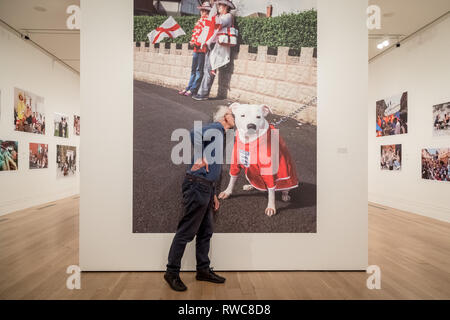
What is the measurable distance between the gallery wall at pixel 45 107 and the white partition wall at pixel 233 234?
12.4ft

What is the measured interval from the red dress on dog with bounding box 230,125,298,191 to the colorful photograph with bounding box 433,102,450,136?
158 inches

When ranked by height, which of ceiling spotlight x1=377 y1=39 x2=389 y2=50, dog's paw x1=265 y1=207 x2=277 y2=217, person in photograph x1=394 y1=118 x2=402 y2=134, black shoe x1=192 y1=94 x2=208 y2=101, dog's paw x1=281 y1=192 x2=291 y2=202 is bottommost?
dog's paw x1=265 y1=207 x2=277 y2=217

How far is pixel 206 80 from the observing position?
302 centimetres

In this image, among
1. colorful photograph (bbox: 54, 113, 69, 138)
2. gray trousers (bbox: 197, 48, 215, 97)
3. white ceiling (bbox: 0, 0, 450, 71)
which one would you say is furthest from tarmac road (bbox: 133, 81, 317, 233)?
colorful photograph (bbox: 54, 113, 69, 138)

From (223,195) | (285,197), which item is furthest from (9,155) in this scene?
(285,197)

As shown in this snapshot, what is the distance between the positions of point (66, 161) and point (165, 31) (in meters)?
6.25

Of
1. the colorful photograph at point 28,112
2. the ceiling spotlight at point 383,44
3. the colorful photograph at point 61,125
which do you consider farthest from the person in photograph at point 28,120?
the ceiling spotlight at point 383,44

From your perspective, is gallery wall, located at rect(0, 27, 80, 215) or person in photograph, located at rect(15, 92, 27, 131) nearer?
gallery wall, located at rect(0, 27, 80, 215)

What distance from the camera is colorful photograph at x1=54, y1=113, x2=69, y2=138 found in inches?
293

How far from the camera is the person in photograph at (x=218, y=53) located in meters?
3.01

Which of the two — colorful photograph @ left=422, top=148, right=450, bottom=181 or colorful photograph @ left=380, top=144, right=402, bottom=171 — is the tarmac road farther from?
colorful photograph @ left=380, top=144, right=402, bottom=171

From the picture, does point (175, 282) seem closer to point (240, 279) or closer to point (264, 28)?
point (240, 279)

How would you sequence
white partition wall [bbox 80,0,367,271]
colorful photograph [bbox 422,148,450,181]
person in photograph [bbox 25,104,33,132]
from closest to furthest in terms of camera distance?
white partition wall [bbox 80,0,367,271] → colorful photograph [bbox 422,148,450,181] → person in photograph [bbox 25,104,33,132]

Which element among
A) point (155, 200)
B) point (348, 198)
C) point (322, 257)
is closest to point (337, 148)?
point (348, 198)
